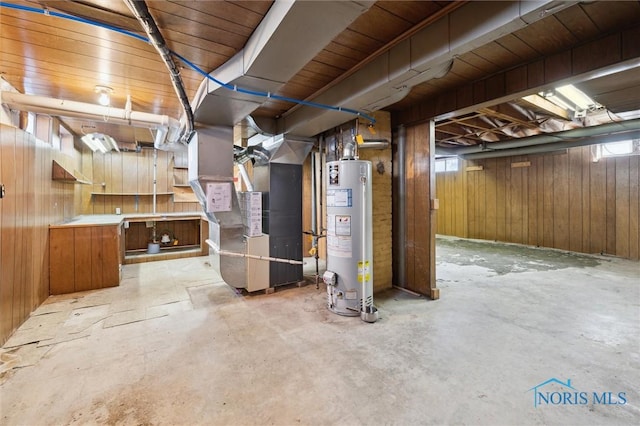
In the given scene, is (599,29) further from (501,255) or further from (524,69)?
(501,255)

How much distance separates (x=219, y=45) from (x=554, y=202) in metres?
7.24

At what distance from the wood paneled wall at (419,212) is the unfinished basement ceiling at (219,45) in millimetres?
543

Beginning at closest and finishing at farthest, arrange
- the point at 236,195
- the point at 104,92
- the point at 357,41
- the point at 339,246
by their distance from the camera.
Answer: the point at 357,41 → the point at 104,92 → the point at 339,246 → the point at 236,195

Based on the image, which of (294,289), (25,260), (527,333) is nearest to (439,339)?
(527,333)

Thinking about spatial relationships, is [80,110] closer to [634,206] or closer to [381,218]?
[381,218]

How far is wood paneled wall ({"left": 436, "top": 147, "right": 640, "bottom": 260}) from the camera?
5.14 m

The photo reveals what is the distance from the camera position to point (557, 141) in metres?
5.18

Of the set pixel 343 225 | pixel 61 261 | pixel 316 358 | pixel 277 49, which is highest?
pixel 277 49

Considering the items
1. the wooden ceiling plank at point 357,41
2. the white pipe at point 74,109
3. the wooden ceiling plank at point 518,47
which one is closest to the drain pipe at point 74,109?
the white pipe at point 74,109

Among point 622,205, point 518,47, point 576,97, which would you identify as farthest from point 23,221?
point 622,205

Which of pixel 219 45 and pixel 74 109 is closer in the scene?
pixel 219 45

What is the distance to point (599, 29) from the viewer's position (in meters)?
1.87

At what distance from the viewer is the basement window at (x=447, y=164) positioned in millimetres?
7778

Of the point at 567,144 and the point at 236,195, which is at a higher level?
the point at 567,144
